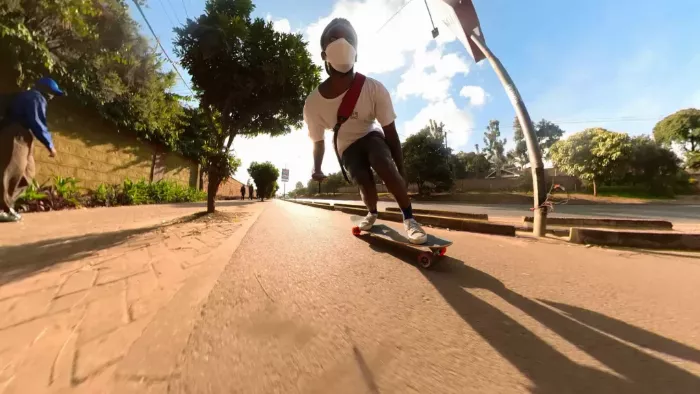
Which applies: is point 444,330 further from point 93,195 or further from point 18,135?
point 93,195

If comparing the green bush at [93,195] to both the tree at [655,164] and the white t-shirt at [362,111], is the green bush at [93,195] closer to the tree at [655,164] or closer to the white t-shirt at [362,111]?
the white t-shirt at [362,111]

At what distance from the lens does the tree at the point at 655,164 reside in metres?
30.7

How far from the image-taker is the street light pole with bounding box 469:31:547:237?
342 centimetres

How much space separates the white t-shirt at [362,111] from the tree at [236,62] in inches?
188

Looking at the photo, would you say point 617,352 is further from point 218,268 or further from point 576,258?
point 218,268

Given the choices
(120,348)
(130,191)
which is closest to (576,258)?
(120,348)

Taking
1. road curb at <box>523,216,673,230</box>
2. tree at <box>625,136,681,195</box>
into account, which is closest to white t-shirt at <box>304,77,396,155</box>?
road curb at <box>523,216,673,230</box>

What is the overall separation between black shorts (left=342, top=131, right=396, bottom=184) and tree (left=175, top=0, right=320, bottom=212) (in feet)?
16.2

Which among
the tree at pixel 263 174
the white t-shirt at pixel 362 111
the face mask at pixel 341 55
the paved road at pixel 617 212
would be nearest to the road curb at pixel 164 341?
the white t-shirt at pixel 362 111

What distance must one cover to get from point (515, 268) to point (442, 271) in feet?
1.81

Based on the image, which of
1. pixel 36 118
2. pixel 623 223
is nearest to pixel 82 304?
pixel 36 118

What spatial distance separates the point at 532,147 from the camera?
3605 mm

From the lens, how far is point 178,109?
1399cm

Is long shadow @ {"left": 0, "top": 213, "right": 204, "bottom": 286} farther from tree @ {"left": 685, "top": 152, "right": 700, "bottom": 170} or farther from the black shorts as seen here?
tree @ {"left": 685, "top": 152, "right": 700, "bottom": 170}
